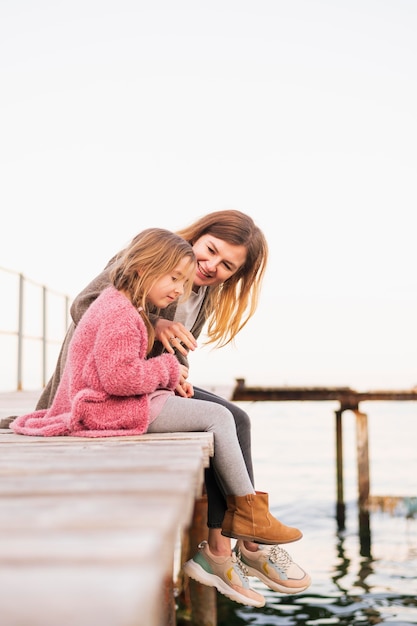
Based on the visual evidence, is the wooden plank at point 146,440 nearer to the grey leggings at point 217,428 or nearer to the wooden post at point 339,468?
the grey leggings at point 217,428

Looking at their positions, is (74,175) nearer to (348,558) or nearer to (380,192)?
(380,192)

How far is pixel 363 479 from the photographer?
337 inches

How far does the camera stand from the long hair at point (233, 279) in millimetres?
3193

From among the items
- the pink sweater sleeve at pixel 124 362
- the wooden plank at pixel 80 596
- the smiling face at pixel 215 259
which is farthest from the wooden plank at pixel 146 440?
the wooden plank at pixel 80 596

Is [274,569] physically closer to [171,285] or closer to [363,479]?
[171,285]

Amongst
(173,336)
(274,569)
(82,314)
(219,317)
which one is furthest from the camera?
(219,317)

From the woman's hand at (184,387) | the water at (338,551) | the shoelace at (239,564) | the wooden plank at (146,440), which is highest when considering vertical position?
the woman's hand at (184,387)

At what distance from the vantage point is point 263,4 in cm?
1142

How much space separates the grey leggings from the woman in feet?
0.52

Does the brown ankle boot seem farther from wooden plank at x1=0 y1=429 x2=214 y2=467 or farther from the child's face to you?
the child's face

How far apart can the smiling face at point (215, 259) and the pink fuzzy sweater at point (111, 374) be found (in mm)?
595

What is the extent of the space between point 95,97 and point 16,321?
549 cm

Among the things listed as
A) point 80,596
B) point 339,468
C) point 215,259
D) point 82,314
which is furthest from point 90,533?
point 339,468

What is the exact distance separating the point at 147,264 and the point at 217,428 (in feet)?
2.01
